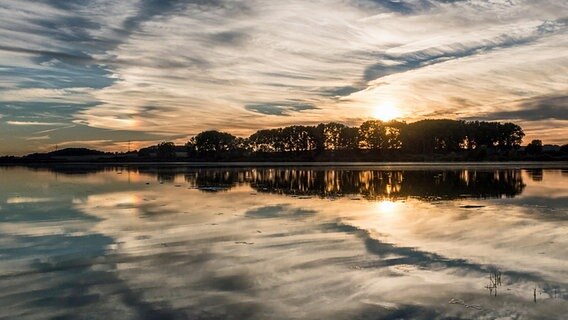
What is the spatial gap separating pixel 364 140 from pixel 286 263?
530 ft

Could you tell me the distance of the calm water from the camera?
26.0ft

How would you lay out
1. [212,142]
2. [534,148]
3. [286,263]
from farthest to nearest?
[212,142] < [534,148] < [286,263]

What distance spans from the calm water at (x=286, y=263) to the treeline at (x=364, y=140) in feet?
468

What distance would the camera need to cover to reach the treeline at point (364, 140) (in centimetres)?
16088

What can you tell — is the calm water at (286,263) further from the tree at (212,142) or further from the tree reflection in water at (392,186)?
the tree at (212,142)

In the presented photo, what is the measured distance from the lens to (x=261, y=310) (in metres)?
7.79

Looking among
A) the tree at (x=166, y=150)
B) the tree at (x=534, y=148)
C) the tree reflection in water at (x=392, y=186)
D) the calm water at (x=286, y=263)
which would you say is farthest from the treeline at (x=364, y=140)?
the calm water at (x=286, y=263)

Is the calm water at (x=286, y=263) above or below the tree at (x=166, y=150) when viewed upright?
below

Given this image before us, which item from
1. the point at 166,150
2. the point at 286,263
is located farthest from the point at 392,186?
the point at 166,150

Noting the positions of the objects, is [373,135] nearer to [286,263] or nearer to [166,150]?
[166,150]

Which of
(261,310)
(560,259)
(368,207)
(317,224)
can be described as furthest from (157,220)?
(560,259)

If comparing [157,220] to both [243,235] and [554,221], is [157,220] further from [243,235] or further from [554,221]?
[554,221]

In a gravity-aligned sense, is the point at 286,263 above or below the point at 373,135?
below

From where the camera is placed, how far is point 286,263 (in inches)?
435
